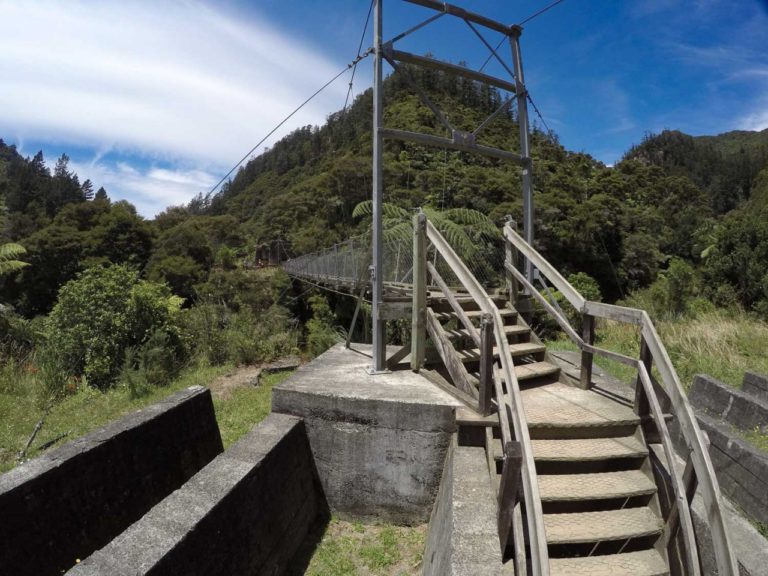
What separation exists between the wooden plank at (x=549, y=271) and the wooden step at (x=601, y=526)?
1.58 m

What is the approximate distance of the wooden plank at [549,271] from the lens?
366 cm

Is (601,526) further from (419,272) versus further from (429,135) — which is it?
(429,135)

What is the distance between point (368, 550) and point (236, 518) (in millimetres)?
1307

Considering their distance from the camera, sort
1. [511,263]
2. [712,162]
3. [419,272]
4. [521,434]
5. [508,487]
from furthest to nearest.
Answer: [712,162] < [511,263] < [419,272] < [521,434] < [508,487]

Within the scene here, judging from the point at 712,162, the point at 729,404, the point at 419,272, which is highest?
the point at 712,162

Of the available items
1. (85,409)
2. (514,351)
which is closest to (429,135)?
(514,351)

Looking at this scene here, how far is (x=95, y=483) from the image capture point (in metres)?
3.29

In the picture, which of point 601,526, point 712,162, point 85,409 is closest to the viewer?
point 601,526

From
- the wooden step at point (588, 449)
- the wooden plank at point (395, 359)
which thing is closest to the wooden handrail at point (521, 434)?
the wooden step at point (588, 449)

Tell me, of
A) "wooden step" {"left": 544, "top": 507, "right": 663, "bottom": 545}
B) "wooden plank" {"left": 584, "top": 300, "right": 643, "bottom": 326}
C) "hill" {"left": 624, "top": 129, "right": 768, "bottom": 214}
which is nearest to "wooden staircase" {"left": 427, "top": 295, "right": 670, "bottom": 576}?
"wooden step" {"left": 544, "top": 507, "right": 663, "bottom": 545}

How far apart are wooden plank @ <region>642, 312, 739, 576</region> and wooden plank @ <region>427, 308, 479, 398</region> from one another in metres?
1.46

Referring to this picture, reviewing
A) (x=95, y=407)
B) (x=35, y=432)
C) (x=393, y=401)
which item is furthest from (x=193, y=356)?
(x=393, y=401)

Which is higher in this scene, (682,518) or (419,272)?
(419,272)

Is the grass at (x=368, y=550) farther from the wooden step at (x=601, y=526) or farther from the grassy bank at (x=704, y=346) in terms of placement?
the grassy bank at (x=704, y=346)
